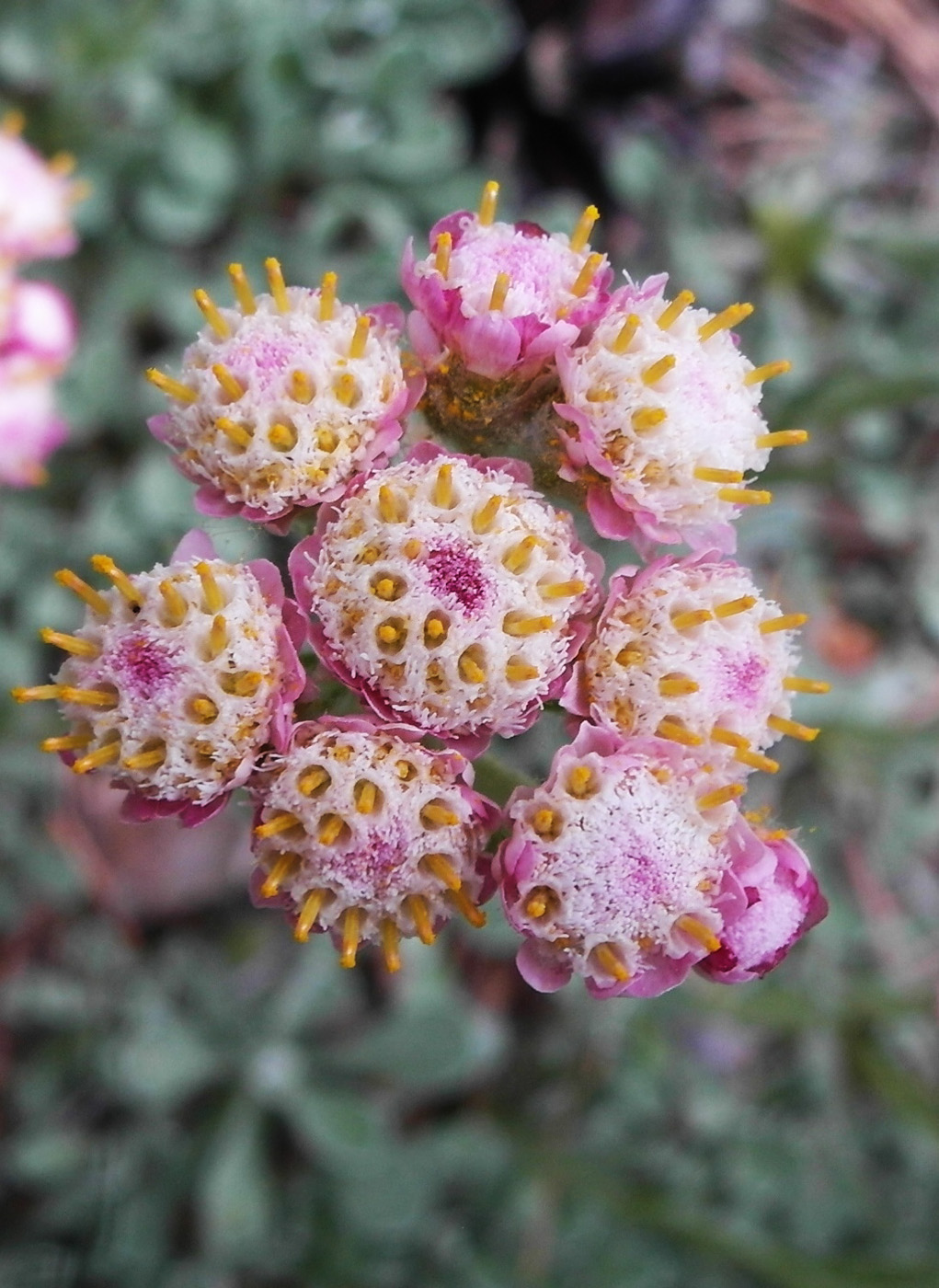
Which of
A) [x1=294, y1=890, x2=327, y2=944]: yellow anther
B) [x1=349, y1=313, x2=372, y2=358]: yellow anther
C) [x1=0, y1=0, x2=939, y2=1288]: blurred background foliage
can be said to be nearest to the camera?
[x1=294, y1=890, x2=327, y2=944]: yellow anther

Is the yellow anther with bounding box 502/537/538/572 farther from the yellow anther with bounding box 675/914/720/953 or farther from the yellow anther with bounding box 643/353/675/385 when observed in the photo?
the yellow anther with bounding box 675/914/720/953

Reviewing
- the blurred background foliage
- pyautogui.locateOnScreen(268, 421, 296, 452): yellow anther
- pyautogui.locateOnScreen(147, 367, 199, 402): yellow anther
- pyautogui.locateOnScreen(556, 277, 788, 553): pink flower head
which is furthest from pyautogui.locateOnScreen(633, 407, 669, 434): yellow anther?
the blurred background foliage

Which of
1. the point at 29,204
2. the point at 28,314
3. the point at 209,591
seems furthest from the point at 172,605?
the point at 29,204

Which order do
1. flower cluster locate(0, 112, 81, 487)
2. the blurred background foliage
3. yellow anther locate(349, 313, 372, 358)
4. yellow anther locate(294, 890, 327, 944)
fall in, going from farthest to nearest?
the blurred background foliage → flower cluster locate(0, 112, 81, 487) → yellow anther locate(349, 313, 372, 358) → yellow anther locate(294, 890, 327, 944)

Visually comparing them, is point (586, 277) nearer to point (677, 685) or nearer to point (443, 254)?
point (443, 254)

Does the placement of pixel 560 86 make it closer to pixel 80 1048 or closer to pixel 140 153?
pixel 140 153

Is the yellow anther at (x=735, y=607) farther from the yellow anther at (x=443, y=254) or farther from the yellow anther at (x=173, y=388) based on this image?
the yellow anther at (x=173, y=388)
